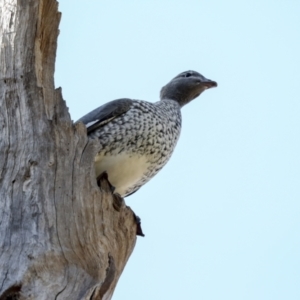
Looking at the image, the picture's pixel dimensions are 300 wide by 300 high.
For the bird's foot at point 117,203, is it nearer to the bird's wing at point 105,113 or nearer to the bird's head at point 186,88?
the bird's wing at point 105,113

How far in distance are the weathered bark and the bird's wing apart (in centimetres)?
106

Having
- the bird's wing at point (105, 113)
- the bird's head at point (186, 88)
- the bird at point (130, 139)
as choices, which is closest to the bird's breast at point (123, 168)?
the bird at point (130, 139)

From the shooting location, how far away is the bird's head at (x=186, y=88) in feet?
28.1

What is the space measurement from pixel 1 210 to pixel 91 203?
54cm

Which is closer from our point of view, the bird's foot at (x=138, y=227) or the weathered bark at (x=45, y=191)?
the weathered bark at (x=45, y=191)

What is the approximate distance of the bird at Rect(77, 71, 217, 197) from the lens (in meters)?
6.86

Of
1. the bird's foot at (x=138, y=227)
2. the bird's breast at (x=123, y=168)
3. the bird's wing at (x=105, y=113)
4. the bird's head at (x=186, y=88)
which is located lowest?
the bird's foot at (x=138, y=227)

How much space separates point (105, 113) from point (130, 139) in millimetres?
322

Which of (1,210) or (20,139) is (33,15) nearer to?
(20,139)

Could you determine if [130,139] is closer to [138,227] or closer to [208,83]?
[138,227]

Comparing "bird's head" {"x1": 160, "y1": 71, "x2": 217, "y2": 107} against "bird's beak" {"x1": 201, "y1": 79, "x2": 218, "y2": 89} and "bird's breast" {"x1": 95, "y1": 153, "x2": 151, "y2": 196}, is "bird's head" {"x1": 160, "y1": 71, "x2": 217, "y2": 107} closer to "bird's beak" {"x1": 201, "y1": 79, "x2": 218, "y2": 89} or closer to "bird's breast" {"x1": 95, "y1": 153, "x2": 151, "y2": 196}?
"bird's beak" {"x1": 201, "y1": 79, "x2": 218, "y2": 89}

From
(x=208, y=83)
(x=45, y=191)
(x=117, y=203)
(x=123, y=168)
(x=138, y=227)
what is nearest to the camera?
(x=45, y=191)

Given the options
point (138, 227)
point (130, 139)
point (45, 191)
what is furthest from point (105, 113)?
point (45, 191)

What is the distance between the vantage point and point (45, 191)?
5367 millimetres
